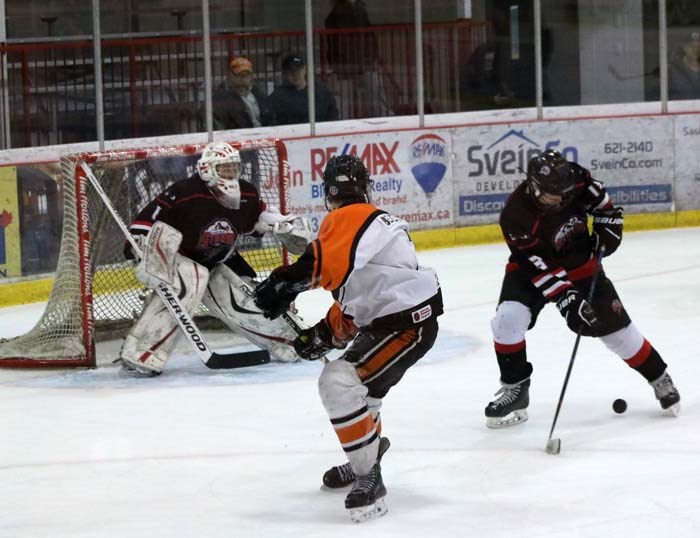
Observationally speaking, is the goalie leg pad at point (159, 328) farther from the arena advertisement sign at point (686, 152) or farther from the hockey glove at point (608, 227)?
the arena advertisement sign at point (686, 152)

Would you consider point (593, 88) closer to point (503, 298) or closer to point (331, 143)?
point (331, 143)

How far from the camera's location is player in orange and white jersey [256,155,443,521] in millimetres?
3691

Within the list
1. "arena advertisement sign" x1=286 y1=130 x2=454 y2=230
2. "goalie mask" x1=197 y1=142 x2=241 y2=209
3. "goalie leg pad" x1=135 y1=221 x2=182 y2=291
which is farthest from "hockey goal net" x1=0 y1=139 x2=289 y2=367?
"arena advertisement sign" x1=286 y1=130 x2=454 y2=230

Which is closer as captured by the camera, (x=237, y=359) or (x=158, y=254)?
(x=158, y=254)

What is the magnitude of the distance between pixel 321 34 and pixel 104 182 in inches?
121

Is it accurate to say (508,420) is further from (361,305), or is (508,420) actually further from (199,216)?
(199,216)

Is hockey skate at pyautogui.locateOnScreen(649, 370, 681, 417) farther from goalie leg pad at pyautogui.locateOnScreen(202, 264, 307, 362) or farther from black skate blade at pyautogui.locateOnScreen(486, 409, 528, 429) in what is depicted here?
goalie leg pad at pyautogui.locateOnScreen(202, 264, 307, 362)

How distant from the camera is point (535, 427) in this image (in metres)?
4.82

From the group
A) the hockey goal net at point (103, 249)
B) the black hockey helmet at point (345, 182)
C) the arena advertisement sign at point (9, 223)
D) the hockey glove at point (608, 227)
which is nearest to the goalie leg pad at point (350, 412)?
the black hockey helmet at point (345, 182)

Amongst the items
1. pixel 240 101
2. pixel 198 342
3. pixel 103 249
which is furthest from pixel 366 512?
pixel 240 101

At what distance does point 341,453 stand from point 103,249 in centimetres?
225

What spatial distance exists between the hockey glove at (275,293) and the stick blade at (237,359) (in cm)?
221

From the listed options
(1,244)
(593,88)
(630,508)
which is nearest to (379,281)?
(630,508)

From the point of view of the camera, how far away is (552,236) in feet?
15.5
